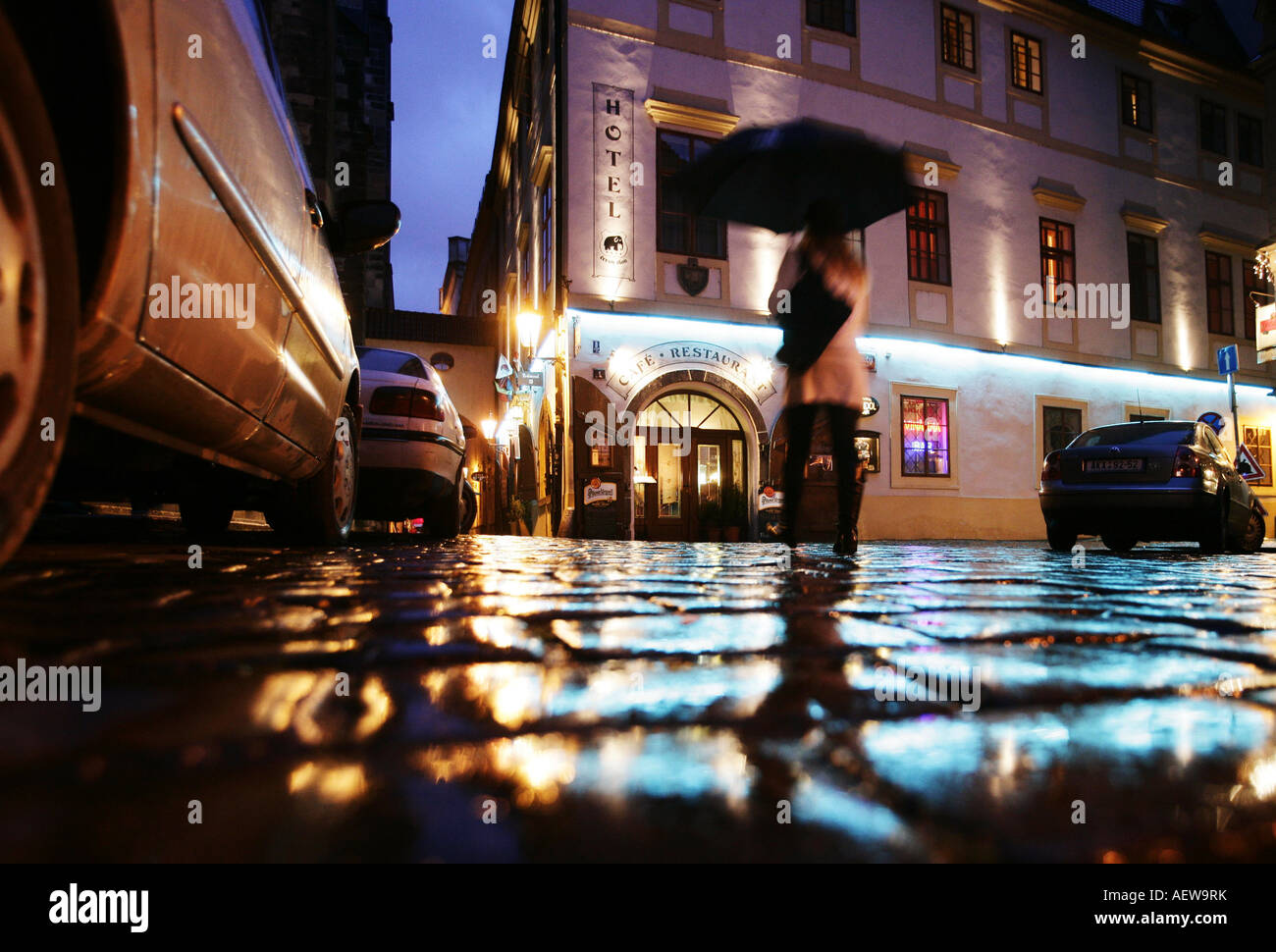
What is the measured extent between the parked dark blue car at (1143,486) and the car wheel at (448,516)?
19.2 feet

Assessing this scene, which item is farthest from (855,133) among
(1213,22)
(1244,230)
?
(1213,22)

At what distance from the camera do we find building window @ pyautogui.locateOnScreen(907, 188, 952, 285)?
53.1 feet

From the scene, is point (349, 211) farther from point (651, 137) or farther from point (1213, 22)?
point (1213, 22)

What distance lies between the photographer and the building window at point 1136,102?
756 inches

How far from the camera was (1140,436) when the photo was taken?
8047 millimetres

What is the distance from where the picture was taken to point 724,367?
14.1 metres

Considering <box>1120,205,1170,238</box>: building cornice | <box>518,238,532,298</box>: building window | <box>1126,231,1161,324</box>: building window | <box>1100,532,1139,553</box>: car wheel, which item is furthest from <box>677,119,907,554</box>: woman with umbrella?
<box>1126,231,1161,324</box>: building window

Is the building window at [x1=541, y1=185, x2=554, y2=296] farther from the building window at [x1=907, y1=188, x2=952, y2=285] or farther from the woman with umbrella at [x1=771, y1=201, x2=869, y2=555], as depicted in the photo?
the woman with umbrella at [x1=771, y1=201, x2=869, y2=555]

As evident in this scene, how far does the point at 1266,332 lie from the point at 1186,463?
15124 mm

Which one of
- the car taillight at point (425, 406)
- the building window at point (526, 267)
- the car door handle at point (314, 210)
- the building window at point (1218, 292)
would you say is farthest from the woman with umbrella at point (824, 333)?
the building window at point (1218, 292)

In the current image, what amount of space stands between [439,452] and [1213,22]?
92.4 ft

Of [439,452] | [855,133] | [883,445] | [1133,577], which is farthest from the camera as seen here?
[883,445]

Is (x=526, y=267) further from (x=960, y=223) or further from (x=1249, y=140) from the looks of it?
(x=1249, y=140)

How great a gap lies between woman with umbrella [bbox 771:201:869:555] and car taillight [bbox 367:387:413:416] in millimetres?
3357
